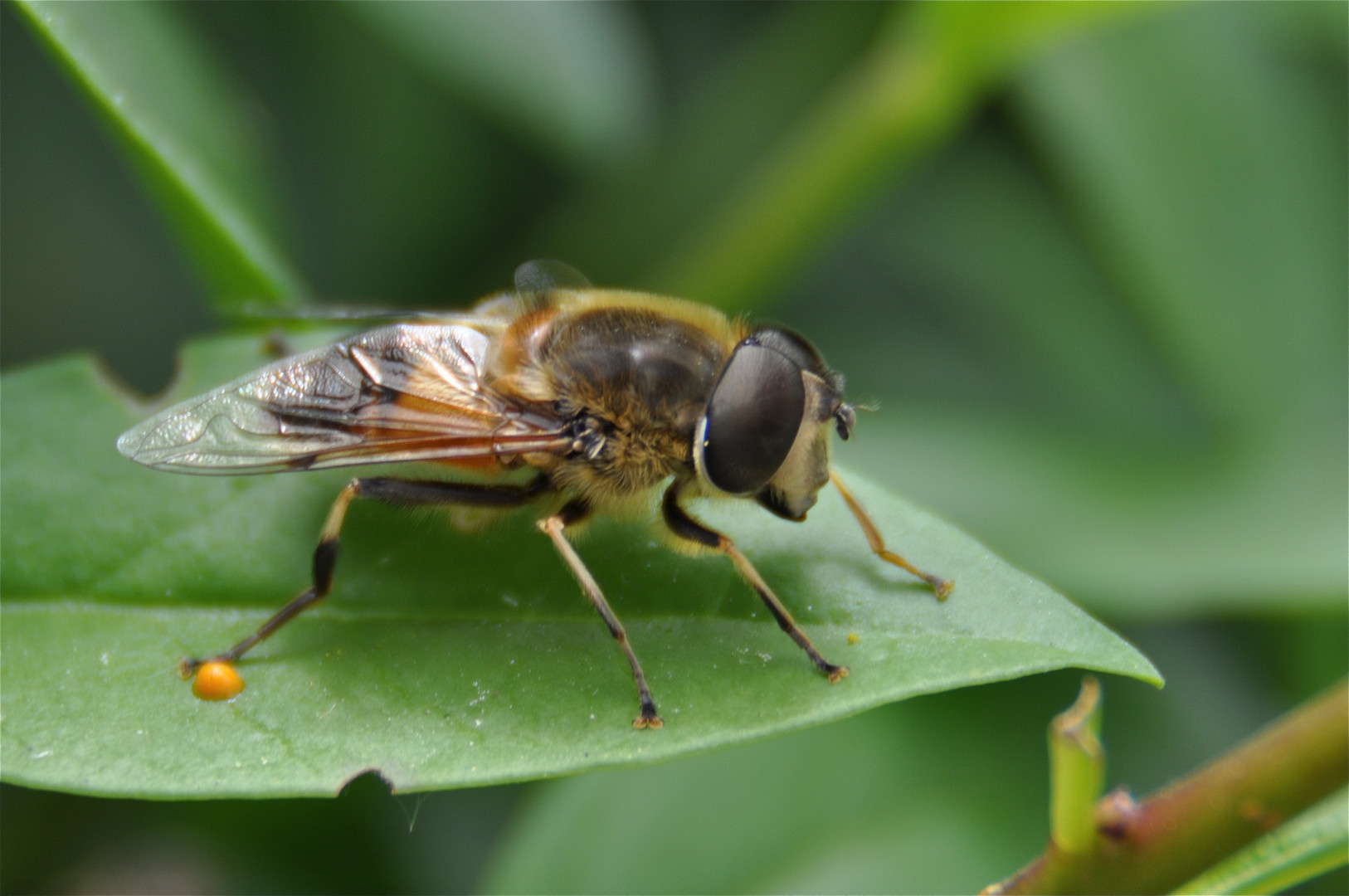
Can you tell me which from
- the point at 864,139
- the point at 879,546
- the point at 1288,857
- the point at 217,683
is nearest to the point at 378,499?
the point at 217,683

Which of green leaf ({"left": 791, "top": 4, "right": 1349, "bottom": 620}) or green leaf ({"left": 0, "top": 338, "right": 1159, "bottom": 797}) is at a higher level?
green leaf ({"left": 791, "top": 4, "right": 1349, "bottom": 620})

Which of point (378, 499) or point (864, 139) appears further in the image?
point (864, 139)

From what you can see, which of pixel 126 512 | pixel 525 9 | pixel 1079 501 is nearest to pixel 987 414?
pixel 1079 501

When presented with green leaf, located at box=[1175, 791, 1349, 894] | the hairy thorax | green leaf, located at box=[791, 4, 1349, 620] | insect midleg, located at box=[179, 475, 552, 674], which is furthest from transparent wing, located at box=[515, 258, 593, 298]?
green leaf, located at box=[1175, 791, 1349, 894]

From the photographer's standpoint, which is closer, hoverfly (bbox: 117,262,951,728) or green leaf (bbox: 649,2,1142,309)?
hoverfly (bbox: 117,262,951,728)

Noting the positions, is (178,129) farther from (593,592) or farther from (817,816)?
(817,816)

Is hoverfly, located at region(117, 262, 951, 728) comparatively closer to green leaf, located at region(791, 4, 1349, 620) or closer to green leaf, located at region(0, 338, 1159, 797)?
green leaf, located at region(0, 338, 1159, 797)

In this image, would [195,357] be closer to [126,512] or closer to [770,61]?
[126,512]
